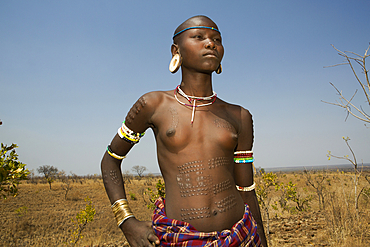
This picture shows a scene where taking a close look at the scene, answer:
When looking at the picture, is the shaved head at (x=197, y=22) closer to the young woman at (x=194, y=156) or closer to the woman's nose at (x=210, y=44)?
the young woman at (x=194, y=156)

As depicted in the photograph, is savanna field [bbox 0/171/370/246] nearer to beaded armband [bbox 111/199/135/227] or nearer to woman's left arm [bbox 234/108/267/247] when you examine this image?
woman's left arm [bbox 234/108/267/247]

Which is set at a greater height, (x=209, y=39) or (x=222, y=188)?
(x=209, y=39)

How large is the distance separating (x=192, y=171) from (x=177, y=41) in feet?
3.57

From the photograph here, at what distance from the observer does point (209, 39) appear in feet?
6.27

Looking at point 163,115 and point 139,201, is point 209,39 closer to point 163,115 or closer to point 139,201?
point 163,115

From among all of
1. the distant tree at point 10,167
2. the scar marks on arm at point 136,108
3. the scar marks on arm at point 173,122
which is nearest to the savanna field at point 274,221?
the distant tree at point 10,167

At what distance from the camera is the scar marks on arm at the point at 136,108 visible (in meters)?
1.88

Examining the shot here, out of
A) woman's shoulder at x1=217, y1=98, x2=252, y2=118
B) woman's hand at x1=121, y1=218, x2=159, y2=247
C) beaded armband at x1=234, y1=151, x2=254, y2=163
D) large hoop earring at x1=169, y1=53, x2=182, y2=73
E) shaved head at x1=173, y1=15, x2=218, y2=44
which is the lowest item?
woman's hand at x1=121, y1=218, x2=159, y2=247

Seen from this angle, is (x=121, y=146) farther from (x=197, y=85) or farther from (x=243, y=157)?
(x=243, y=157)

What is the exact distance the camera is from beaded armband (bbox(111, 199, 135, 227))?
5.58 ft

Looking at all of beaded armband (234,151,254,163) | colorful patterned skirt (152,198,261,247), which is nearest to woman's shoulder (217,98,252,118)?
beaded armband (234,151,254,163)

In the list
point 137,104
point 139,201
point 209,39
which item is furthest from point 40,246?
point 139,201

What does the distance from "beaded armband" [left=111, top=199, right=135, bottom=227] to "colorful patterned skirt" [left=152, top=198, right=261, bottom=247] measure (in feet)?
0.70

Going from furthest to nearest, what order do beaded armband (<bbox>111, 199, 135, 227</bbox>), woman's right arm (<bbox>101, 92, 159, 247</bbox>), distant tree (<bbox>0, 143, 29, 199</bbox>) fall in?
1. distant tree (<bbox>0, 143, 29, 199</bbox>)
2. woman's right arm (<bbox>101, 92, 159, 247</bbox>)
3. beaded armband (<bbox>111, 199, 135, 227</bbox>)
